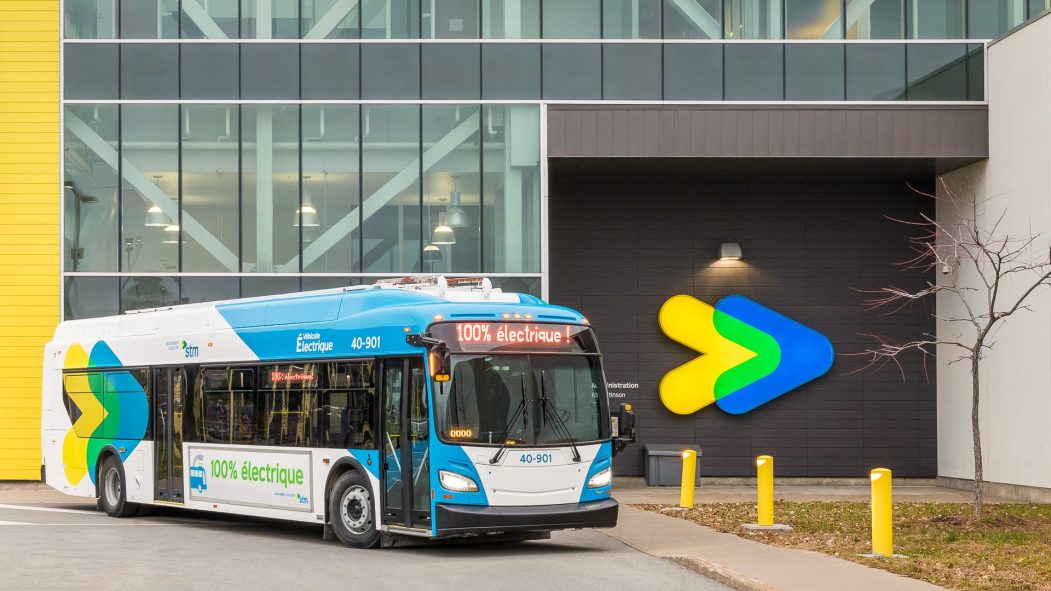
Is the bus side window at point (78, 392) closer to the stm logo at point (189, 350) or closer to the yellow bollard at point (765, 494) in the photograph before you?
the stm logo at point (189, 350)

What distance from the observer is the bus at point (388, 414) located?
14711mm

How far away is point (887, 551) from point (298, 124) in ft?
50.3

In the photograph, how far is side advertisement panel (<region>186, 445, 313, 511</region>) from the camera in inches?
659

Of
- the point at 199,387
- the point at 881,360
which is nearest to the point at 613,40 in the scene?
the point at 881,360

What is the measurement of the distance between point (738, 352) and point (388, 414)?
45.1ft

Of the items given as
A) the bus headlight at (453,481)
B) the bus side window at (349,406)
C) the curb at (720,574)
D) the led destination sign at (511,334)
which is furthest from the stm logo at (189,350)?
the curb at (720,574)

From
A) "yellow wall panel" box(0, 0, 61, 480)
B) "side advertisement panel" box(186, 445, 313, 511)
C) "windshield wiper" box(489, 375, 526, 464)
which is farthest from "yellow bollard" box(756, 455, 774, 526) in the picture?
"yellow wall panel" box(0, 0, 61, 480)

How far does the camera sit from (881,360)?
27750 mm

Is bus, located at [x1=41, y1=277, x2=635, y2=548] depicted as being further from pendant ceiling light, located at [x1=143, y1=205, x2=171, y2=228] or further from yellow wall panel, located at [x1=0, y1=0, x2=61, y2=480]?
yellow wall panel, located at [x1=0, y1=0, x2=61, y2=480]

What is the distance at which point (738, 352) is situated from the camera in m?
27.8

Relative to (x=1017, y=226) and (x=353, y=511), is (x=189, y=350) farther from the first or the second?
(x=1017, y=226)

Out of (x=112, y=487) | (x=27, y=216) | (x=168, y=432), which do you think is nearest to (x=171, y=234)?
(x=27, y=216)

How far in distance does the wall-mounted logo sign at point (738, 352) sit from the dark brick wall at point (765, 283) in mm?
233

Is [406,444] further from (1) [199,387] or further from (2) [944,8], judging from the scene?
(2) [944,8]
